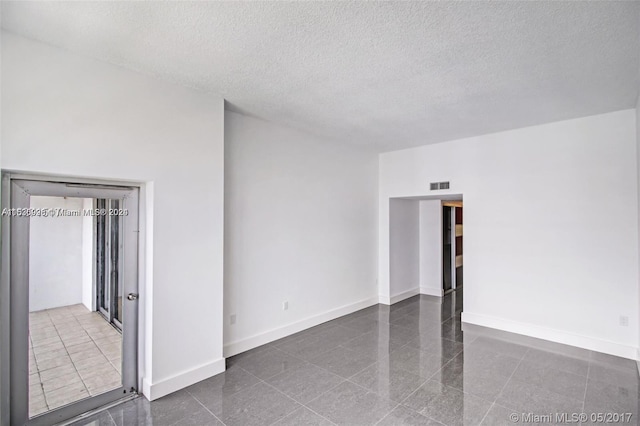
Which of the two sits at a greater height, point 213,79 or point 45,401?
point 213,79

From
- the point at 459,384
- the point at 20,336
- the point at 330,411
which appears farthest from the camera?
the point at 459,384

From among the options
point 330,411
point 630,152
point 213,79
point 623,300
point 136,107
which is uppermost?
point 213,79

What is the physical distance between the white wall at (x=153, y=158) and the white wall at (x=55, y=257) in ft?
1.10

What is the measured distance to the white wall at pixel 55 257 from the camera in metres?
2.47

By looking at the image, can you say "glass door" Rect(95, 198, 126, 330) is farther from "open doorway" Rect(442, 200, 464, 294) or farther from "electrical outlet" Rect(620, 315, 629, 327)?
"open doorway" Rect(442, 200, 464, 294)

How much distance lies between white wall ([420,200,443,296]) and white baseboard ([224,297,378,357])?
6.02ft

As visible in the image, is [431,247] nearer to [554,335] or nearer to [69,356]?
[554,335]

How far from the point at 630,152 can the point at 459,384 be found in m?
3.40

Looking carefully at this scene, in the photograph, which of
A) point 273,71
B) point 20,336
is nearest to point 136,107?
point 273,71

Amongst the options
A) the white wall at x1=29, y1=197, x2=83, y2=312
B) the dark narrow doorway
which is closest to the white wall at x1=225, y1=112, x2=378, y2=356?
the white wall at x1=29, y1=197, x2=83, y2=312

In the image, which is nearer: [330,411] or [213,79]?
[330,411]

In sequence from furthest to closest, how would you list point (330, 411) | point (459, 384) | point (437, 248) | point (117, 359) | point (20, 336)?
1. point (437, 248)
2. point (459, 384)
3. point (117, 359)
4. point (330, 411)
5. point (20, 336)

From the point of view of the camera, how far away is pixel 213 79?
2.98 meters

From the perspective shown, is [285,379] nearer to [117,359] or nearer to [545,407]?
[117,359]
